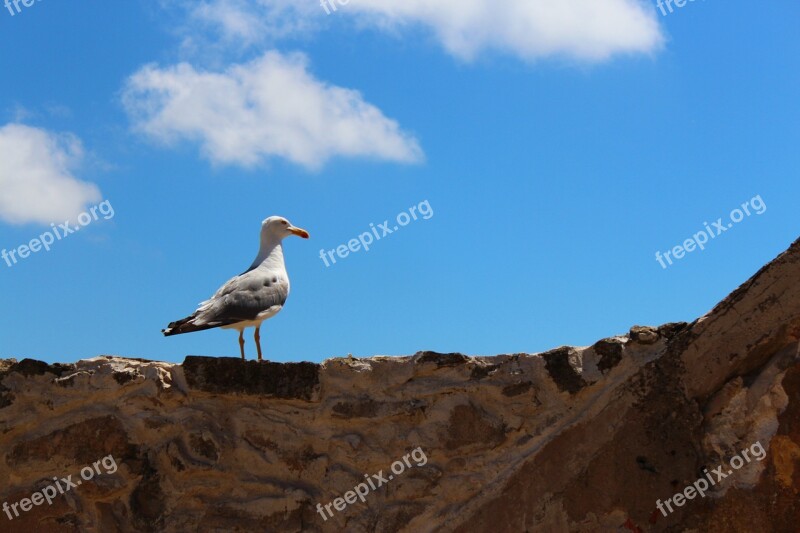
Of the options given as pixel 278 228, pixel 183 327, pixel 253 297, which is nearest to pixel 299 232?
pixel 278 228

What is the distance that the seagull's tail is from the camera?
5004 mm

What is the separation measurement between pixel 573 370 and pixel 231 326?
220 cm

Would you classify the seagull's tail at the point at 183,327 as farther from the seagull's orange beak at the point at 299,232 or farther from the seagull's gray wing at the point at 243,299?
the seagull's orange beak at the point at 299,232

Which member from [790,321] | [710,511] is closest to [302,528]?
[710,511]

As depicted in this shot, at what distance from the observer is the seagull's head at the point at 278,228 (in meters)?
6.17

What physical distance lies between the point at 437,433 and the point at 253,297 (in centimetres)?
156

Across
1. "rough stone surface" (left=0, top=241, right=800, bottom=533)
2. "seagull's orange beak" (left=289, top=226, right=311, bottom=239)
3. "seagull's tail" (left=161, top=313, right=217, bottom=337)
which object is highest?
"seagull's orange beak" (left=289, top=226, right=311, bottom=239)

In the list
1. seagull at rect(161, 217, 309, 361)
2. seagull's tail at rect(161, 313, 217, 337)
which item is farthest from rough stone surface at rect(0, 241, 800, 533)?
seagull at rect(161, 217, 309, 361)

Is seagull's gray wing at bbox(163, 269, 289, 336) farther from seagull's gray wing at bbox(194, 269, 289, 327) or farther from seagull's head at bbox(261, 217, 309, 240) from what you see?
seagull's head at bbox(261, 217, 309, 240)

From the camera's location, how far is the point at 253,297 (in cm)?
544

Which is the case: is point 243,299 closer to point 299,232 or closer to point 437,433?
point 299,232

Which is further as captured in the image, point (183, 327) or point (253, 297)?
point (253, 297)

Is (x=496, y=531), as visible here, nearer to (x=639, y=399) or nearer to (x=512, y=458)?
(x=512, y=458)

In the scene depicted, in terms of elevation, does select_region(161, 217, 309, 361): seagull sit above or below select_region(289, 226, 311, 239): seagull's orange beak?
below
